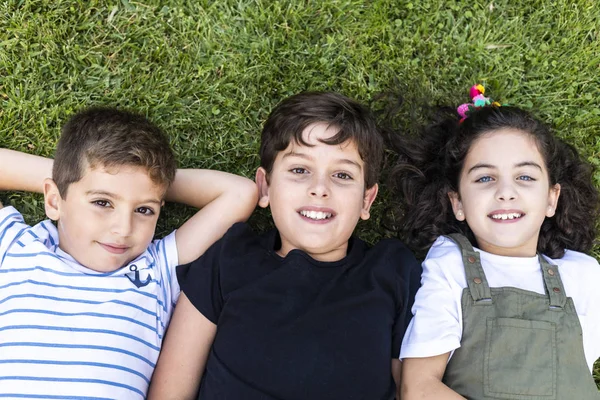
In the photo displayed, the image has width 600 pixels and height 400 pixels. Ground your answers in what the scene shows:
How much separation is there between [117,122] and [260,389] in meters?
1.40

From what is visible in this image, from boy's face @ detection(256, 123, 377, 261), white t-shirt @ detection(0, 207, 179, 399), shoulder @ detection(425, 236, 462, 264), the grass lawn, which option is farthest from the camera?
the grass lawn

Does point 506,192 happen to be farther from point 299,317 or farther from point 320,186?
point 299,317

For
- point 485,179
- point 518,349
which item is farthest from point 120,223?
point 518,349

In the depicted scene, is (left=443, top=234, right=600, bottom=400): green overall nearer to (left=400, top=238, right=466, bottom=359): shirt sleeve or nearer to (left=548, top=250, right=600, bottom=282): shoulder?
(left=400, top=238, right=466, bottom=359): shirt sleeve

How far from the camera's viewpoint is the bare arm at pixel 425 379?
2.78m

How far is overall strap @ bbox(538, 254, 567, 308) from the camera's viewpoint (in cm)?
292

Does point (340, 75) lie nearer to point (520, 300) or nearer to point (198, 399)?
point (520, 300)

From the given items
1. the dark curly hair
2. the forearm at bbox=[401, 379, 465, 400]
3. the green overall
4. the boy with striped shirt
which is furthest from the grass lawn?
the forearm at bbox=[401, 379, 465, 400]

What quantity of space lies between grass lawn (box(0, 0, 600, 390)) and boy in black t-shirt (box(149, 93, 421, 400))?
0.54m

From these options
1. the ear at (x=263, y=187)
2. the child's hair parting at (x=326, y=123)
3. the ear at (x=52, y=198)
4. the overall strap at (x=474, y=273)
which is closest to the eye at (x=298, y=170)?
the child's hair parting at (x=326, y=123)

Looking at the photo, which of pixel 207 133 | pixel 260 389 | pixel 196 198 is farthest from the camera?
pixel 207 133

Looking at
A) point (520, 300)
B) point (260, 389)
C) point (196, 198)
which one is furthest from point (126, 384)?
point (520, 300)

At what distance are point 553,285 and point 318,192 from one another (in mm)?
1193

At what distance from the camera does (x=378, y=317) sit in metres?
2.87
